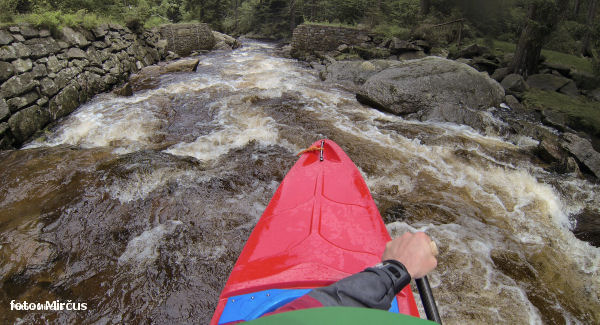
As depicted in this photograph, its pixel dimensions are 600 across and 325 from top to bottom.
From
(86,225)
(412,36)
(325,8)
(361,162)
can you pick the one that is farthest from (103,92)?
(325,8)

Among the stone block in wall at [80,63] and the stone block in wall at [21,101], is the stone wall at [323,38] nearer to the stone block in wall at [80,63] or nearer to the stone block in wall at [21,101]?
the stone block in wall at [80,63]

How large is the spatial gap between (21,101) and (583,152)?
901 centimetres

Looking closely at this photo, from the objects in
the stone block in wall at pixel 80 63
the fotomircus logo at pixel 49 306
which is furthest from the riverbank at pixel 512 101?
the stone block in wall at pixel 80 63

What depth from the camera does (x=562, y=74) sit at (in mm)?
7523

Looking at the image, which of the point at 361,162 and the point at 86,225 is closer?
the point at 86,225

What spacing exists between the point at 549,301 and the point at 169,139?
17.1 feet

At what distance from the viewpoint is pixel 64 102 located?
5535 mm

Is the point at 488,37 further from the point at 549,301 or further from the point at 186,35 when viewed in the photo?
the point at 186,35

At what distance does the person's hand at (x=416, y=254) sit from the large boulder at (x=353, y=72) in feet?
24.9

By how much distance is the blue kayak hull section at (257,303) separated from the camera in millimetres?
1482

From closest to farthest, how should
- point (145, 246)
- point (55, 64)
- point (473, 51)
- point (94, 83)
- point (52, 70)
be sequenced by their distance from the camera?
point (145, 246), point (52, 70), point (55, 64), point (94, 83), point (473, 51)

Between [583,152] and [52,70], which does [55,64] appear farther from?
[583,152]

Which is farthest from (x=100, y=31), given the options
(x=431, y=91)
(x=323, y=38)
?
(x=323, y=38)

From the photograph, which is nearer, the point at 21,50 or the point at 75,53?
the point at 21,50
